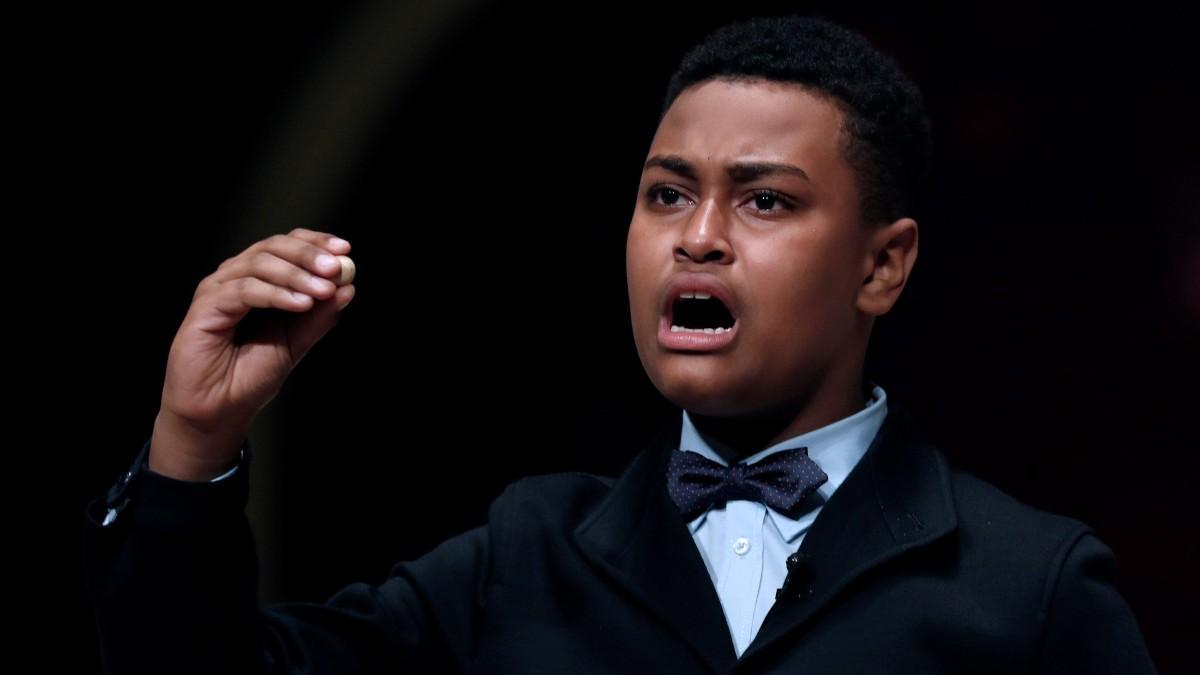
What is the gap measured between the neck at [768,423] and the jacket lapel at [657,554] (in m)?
0.08

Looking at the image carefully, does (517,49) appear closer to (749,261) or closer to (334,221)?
(334,221)

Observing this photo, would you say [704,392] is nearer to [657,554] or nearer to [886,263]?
[657,554]

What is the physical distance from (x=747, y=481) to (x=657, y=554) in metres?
0.14

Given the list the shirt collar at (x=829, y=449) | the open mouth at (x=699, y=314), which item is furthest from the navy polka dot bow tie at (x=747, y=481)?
Answer: the open mouth at (x=699, y=314)

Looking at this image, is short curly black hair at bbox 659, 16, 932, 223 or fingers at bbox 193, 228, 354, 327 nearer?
fingers at bbox 193, 228, 354, 327

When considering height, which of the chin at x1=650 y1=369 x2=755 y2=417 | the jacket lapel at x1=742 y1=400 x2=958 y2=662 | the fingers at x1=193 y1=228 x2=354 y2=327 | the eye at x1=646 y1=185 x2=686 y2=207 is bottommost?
the jacket lapel at x1=742 y1=400 x2=958 y2=662

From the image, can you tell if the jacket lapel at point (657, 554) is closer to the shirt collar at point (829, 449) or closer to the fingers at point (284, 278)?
the shirt collar at point (829, 449)

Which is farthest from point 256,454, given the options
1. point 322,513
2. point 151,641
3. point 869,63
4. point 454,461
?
point 869,63

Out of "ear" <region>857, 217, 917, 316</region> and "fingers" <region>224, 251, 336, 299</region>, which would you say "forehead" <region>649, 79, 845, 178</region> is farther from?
"fingers" <region>224, 251, 336, 299</region>

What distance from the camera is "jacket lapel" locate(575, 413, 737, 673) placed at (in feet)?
6.36

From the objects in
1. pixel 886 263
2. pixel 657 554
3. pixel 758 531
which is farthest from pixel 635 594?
pixel 886 263

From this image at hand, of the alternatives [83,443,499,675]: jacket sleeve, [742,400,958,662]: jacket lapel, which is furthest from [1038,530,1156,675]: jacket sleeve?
[83,443,499,675]: jacket sleeve

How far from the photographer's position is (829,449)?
2078 millimetres

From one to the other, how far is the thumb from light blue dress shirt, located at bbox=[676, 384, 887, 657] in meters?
0.53
